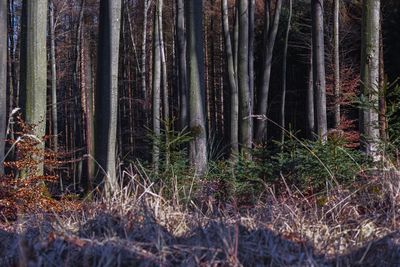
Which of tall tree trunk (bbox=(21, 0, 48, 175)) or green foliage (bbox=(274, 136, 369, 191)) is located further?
tall tree trunk (bbox=(21, 0, 48, 175))

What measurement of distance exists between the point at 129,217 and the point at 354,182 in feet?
7.97

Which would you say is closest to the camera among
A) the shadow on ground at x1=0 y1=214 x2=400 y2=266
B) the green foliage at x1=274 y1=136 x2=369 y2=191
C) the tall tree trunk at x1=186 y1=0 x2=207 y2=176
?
the shadow on ground at x1=0 y1=214 x2=400 y2=266

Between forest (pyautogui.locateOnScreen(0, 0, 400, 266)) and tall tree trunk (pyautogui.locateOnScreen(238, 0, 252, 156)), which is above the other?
tall tree trunk (pyautogui.locateOnScreen(238, 0, 252, 156))

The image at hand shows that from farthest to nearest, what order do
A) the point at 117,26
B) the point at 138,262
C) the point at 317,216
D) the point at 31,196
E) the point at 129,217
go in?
1. the point at 117,26
2. the point at 31,196
3. the point at 317,216
4. the point at 129,217
5. the point at 138,262

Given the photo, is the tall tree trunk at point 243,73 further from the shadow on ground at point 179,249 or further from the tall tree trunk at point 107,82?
the shadow on ground at point 179,249

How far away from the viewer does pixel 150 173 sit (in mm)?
9367

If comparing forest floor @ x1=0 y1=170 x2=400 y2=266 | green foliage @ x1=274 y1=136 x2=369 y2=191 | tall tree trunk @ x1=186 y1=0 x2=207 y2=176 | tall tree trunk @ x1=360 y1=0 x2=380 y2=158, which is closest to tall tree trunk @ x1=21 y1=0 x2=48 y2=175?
tall tree trunk @ x1=186 y1=0 x2=207 y2=176

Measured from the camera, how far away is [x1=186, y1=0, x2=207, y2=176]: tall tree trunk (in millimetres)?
12594

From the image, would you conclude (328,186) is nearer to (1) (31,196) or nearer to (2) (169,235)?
(2) (169,235)

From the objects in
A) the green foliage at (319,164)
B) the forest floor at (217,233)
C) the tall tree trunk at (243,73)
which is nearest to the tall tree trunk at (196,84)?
the green foliage at (319,164)

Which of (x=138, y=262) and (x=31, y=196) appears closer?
(x=138, y=262)

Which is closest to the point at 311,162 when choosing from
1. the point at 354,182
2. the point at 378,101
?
the point at 378,101

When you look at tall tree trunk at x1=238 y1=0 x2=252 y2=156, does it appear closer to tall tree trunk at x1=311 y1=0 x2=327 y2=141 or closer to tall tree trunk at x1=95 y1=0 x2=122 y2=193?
tall tree trunk at x1=311 y1=0 x2=327 y2=141

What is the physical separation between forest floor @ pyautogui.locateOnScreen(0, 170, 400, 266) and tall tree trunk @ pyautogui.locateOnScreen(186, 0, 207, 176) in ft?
21.4
